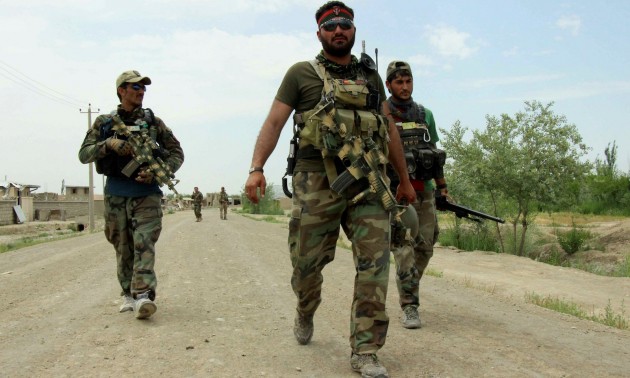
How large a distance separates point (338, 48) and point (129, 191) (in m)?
2.48

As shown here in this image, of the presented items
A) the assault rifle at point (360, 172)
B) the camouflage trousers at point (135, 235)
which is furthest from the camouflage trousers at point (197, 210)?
the assault rifle at point (360, 172)

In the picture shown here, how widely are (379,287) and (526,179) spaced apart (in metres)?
11.8

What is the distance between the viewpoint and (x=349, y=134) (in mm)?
3600

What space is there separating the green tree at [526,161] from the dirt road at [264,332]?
6269 mm

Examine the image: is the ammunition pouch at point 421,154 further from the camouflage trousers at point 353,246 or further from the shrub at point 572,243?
the shrub at point 572,243

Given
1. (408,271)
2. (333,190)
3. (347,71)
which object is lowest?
(408,271)

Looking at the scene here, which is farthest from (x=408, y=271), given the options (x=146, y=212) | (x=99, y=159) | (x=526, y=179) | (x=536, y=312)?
(x=526, y=179)

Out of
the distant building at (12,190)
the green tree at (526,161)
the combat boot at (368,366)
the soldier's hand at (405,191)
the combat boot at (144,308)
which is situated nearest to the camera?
the combat boot at (368,366)

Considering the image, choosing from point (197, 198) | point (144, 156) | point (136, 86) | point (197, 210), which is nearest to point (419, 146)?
point (144, 156)

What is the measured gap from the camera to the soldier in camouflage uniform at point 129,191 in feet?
16.5

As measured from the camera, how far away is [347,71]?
3873mm

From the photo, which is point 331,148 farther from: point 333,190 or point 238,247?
point 238,247

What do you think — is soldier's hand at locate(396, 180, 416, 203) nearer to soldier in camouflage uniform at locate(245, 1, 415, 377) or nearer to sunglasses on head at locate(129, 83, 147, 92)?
soldier in camouflage uniform at locate(245, 1, 415, 377)

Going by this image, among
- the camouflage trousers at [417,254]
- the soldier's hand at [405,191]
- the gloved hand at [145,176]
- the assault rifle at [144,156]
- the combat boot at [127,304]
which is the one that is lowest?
the combat boot at [127,304]
